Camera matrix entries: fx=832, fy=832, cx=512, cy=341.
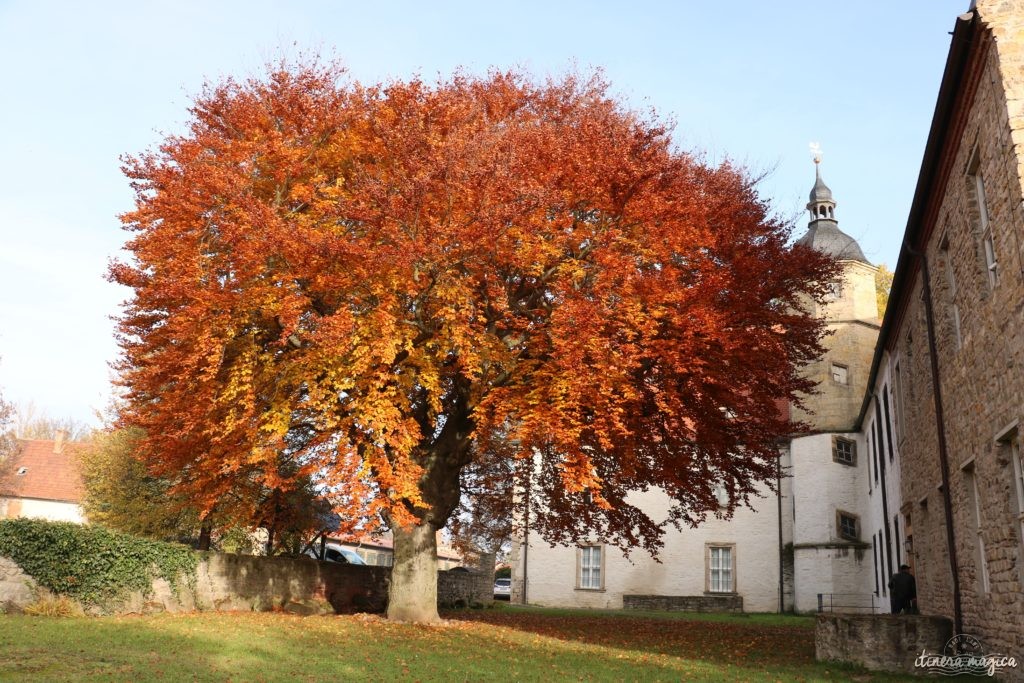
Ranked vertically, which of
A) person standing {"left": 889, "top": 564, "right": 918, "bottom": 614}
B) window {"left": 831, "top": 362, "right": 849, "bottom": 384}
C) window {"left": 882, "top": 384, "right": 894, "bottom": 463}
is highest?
window {"left": 831, "top": 362, "right": 849, "bottom": 384}

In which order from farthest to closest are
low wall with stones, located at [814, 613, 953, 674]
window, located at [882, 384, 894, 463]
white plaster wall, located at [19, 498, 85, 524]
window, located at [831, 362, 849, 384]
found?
white plaster wall, located at [19, 498, 85, 524] → window, located at [831, 362, 849, 384] → window, located at [882, 384, 894, 463] → low wall with stones, located at [814, 613, 953, 674]

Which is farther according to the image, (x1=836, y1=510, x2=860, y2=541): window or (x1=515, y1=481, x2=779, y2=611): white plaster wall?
(x1=515, y1=481, x2=779, y2=611): white plaster wall

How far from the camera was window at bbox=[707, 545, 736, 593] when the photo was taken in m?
34.6

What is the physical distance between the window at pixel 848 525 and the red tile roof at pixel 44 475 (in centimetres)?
4180

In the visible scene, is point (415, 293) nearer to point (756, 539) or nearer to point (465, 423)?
point (465, 423)

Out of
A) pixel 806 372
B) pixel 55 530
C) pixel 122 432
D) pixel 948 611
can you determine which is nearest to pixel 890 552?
pixel 948 611

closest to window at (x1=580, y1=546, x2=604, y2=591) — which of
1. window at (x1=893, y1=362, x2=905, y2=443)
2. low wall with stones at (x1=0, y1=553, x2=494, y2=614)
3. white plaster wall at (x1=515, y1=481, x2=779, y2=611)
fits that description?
white plaster wall at (x1=515, y1=481, x2=779, y2=611)

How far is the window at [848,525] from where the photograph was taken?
32.5 metres

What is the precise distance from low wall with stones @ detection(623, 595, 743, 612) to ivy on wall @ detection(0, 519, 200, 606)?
22353 millimetres

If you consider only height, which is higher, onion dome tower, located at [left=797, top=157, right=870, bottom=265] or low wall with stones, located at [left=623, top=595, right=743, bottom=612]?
onion dome tower, located at [left=797, top=157, right=870, bottom=265]

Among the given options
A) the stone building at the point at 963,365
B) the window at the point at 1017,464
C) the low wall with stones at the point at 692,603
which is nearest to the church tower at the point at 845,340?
the stone building at the point at 963,365

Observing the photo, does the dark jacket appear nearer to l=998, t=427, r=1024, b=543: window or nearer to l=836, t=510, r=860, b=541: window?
l=998, t=427, r=1024, b=543: window

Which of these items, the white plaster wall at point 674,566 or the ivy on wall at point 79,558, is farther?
the white plaster wall at point 674,566

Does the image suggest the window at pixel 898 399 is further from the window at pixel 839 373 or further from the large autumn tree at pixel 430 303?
the window at pixel 839 373
